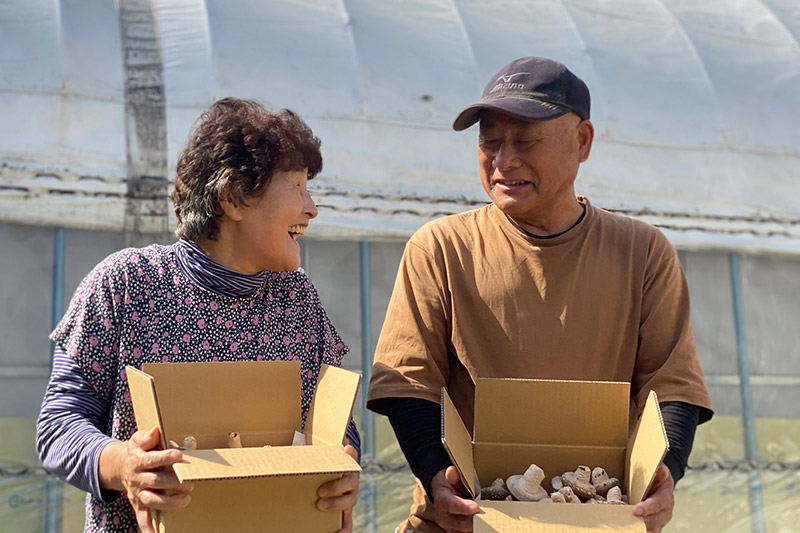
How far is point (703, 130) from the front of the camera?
404 centimetres

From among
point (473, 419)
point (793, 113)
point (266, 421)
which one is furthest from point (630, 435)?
point (793, 113)

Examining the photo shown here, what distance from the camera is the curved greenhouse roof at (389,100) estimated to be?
332 cm

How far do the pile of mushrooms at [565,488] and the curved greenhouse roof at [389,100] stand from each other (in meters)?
1.84

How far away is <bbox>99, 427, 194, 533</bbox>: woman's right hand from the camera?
1528 millimetres

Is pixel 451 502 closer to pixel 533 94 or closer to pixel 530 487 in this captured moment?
pixel 530 487

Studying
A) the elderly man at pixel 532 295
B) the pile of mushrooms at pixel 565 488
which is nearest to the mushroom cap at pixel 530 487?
the pile of mushrooms at pixel 565 488

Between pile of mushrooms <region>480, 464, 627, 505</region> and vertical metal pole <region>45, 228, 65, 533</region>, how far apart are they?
1839 mm

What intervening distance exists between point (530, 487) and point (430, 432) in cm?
25


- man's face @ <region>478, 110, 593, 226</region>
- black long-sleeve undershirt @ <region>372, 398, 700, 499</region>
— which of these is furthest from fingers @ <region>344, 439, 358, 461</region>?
man's face @ <region>478, 110, 593, 226</region>

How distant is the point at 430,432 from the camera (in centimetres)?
192

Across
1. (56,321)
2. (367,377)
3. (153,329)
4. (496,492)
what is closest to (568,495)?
(496,492)

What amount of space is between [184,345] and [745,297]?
274 cm

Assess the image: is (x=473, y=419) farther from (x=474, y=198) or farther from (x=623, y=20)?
(x=623, y=20)

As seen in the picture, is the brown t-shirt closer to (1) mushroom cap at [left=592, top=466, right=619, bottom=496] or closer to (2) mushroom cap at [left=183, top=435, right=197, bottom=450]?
(1) mushroom cap at [left=592, top=466, right=619, bottom=496]
